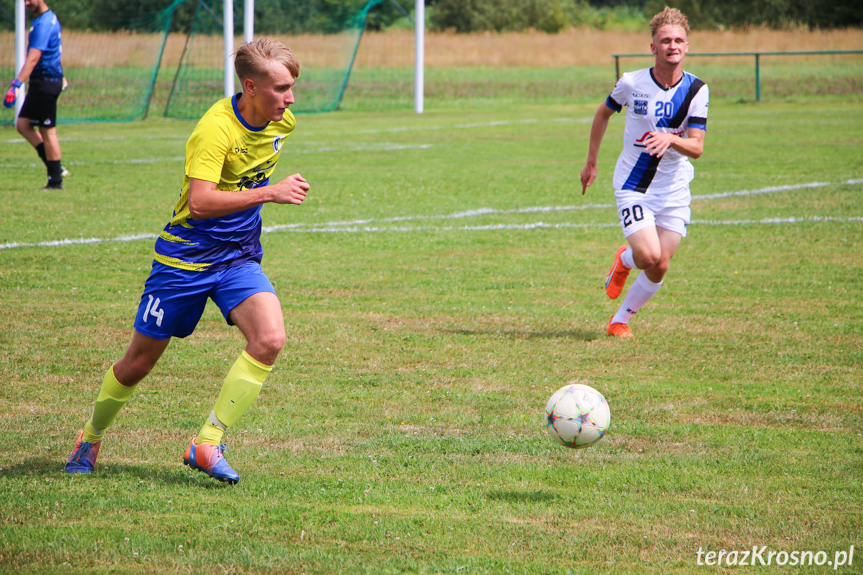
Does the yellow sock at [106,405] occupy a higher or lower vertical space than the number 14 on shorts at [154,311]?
lower

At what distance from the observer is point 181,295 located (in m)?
4.28

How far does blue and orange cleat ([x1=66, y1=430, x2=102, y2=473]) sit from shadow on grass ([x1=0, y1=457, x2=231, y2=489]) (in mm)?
29

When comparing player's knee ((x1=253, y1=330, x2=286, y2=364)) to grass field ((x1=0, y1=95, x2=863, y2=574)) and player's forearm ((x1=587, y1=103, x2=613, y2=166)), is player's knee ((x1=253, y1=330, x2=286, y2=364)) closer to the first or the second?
grass field ((x1=0, y1=95, x2=863, y2=574))

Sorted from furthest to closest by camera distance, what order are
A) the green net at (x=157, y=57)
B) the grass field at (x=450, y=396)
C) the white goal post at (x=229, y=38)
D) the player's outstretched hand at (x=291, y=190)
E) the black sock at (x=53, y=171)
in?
the green net at (x=157, y=57) < the white goal post at (x=229, y=38) < the black sock at (x=53, y=171) < the player's outstretched hand at (x=291, y=190) < the grass field at (x=450, y=396)

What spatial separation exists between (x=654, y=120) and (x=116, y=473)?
4349 millimetres

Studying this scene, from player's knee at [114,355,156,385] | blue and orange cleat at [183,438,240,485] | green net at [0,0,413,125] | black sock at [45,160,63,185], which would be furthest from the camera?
green net at [0,0,413,125]

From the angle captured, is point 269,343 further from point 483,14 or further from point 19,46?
point 483,14

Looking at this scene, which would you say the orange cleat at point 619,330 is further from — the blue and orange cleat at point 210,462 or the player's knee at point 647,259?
the blue and orange cleat at point 210,462

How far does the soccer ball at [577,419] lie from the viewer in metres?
4.44

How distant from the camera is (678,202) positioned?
706cm

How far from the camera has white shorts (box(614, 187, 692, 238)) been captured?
23.0 ft

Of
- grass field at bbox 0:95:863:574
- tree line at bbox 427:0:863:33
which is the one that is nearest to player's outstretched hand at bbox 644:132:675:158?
grass field at bbox 0:95:863:574

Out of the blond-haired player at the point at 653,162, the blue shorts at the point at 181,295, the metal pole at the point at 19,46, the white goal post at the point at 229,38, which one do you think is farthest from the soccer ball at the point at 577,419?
the metal pole at the point at 19,46

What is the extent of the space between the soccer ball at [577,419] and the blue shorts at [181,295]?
56.3 inches
